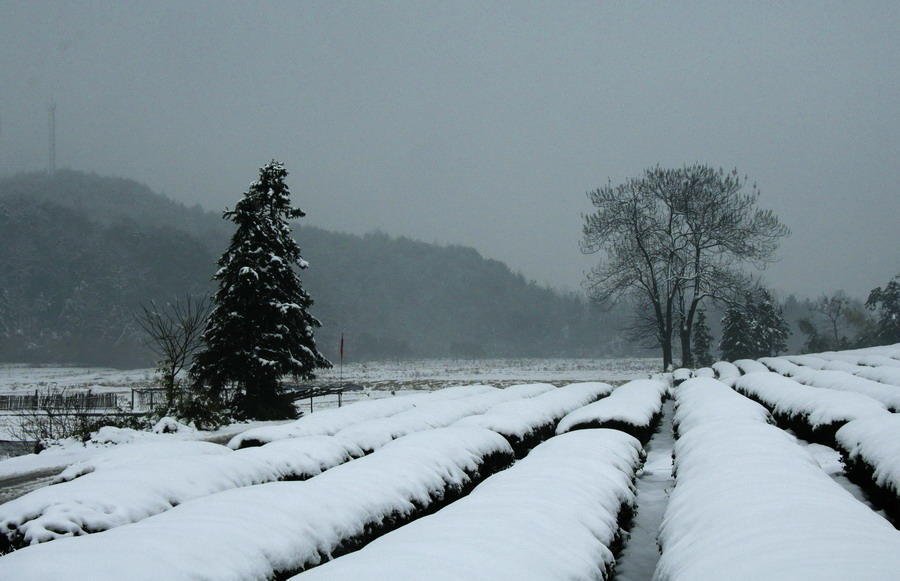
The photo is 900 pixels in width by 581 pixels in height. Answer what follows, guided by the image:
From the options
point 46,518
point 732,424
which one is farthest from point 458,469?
point 46,518

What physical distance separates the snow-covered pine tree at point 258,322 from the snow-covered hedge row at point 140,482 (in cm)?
1219

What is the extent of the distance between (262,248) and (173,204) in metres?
184

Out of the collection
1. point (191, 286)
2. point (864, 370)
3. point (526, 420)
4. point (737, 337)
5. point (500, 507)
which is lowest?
point (526, 420)

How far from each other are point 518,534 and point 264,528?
1852 millimetres

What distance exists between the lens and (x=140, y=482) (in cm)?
589

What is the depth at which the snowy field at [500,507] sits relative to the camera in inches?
121

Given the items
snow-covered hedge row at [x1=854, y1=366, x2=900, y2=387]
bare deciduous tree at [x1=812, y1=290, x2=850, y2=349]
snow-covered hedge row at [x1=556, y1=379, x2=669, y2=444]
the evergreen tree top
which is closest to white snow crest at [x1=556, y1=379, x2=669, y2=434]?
snow-covered hedge row at [x1=556, y1=379, x2=669, y2=444]

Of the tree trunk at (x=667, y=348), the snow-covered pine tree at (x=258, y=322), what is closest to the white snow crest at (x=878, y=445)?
the snow-covered pine tree at (x=258, y=322)

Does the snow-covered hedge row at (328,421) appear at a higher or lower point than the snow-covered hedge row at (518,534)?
lower

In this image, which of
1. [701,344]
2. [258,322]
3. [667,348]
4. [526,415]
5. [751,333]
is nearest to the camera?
[526,415]

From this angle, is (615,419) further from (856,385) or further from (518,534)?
(518,534)

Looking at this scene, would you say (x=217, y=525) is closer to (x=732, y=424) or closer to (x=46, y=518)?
(x=46, y=518)

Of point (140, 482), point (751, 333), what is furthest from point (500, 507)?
point (751, 333)

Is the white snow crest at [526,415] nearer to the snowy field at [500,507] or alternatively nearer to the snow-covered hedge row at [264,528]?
the snowy field at [500,507]
